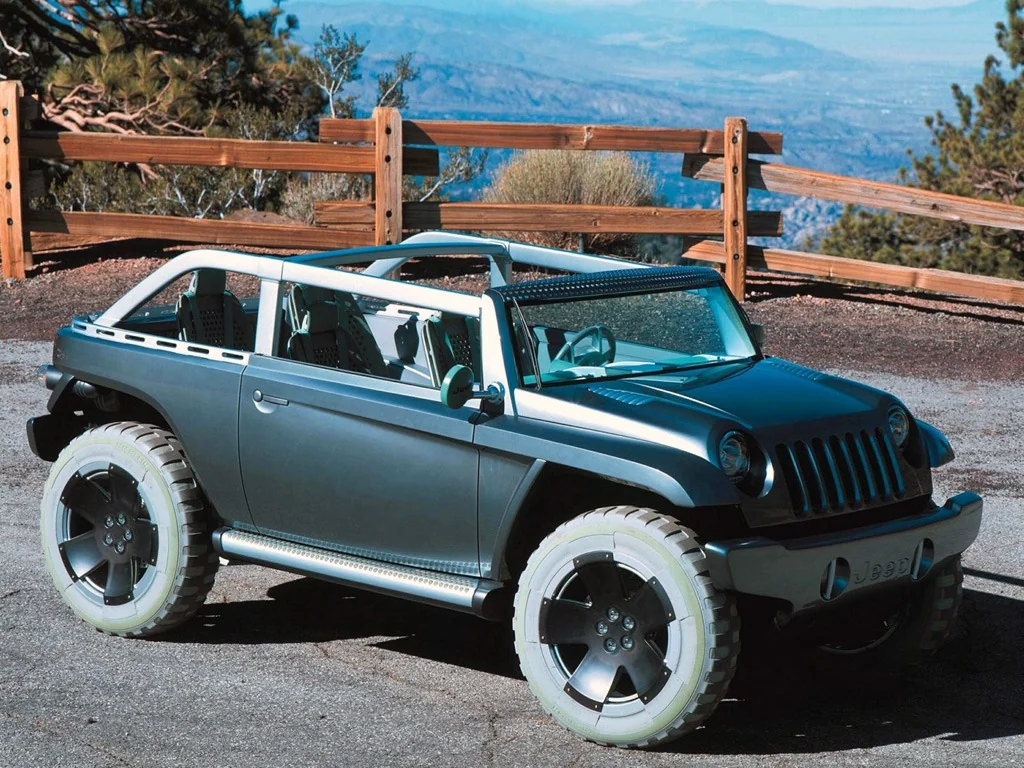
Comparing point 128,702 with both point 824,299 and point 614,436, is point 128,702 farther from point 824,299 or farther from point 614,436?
point 824,299

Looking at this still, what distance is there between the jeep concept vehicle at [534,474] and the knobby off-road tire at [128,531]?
0.01 metres

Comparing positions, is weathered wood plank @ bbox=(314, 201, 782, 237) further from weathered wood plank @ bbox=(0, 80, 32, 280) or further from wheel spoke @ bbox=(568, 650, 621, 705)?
wheel spoke @ bbox=(568, 650, 621, 705)

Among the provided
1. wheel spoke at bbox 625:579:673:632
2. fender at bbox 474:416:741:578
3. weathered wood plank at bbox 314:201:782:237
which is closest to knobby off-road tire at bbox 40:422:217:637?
fender at bbox 474:416:741:578

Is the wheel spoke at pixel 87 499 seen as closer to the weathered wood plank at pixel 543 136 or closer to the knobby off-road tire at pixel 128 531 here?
the knobby off-road tire at pixel 128 531

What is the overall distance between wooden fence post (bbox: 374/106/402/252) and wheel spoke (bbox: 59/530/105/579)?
25.9ft

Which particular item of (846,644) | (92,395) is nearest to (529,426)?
(846,644)

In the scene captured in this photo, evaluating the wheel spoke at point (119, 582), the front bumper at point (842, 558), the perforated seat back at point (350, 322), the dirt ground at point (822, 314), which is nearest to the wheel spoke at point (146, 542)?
the wheel spoke at point (119, 582)

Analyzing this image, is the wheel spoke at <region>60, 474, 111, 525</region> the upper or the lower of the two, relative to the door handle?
lower

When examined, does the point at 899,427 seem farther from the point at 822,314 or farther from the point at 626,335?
the point at 822,314

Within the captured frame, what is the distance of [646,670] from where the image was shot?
4633mm

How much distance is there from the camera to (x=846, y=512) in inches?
189

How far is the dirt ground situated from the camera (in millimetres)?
12156

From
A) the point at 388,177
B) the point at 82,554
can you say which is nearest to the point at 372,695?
the point at 82,554

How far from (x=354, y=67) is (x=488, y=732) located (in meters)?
22.3
